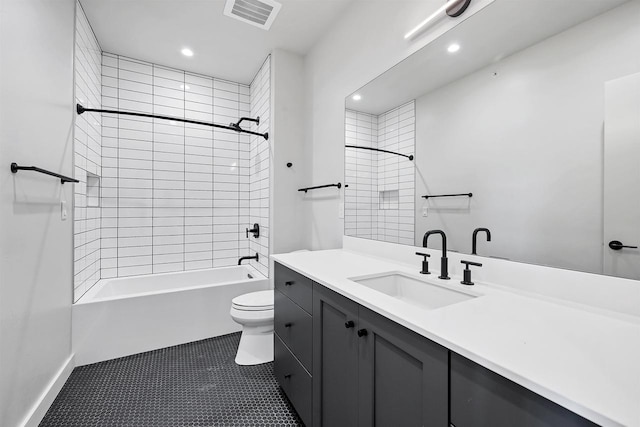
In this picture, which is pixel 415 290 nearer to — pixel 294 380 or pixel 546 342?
pixel 546 342

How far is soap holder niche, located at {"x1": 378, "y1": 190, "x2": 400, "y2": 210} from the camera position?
162 cm

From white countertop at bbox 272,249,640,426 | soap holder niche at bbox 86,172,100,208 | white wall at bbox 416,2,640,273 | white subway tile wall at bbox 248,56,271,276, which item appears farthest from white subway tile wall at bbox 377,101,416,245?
soap holder niche at bbox 86,172,100,208

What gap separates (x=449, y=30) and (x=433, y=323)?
1350mm

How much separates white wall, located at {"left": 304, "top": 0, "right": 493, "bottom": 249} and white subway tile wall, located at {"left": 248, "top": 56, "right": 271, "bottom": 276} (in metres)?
0.43

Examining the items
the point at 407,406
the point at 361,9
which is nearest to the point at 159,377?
the point at 407,406

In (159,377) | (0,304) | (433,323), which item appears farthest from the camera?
(159,377)

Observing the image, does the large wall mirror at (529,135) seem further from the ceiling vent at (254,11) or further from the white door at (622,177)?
the ceiling vent at (254,11)

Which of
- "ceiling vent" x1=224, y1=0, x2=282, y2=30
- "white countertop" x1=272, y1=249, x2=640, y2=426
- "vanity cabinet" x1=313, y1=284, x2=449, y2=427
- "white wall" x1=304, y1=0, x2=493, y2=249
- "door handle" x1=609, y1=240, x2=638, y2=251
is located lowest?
"vanity cabinet" x1=313, y1=284, x2=449, y2=427

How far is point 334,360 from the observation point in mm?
1090

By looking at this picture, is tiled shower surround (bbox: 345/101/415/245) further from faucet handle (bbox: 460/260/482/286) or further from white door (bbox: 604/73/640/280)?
white door (bbox: 604/73/640/280)

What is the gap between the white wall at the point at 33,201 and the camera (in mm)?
1206

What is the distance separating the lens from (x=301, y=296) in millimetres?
1373

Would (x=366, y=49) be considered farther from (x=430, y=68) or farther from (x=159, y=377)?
(x=159, y=377)

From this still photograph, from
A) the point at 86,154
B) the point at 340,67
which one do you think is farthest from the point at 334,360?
the point at 86,154
